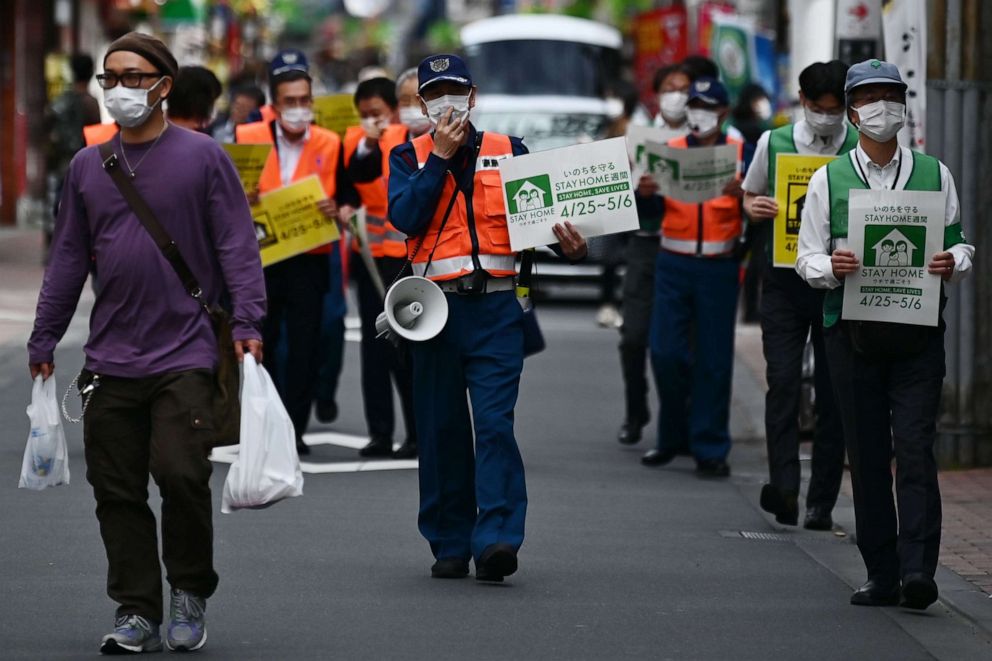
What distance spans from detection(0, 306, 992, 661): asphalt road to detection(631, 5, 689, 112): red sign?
17858 mm

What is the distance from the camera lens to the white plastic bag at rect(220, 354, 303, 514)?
6469 mm

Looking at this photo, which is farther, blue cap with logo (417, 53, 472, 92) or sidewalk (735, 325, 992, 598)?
sidewalk (735, 325, 992, 598)

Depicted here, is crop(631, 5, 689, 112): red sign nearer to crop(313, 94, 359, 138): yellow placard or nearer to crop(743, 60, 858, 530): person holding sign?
crop(313, 94, 359, 138): yellow placard

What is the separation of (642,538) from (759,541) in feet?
1.72

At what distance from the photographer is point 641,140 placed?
1167cm

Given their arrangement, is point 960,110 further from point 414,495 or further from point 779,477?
point 414,495

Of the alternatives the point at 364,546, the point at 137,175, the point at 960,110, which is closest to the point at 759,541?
the point at 364,546

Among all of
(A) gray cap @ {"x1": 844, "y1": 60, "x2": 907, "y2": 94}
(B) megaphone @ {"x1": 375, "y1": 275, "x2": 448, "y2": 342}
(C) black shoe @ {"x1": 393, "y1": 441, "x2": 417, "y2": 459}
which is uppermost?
(A) gray cap @ {"x1": 844, "y1": 60, "x2": 907, "y2": 94}

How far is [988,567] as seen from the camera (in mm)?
8648

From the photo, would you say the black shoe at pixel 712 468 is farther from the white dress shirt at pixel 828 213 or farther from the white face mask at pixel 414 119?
the white dress shirt at pixel 828 213

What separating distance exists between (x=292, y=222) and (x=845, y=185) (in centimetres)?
425

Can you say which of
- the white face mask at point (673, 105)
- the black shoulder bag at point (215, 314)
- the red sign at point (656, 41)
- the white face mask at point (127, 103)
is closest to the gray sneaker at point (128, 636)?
the black shoulder bag at point (215, 314)

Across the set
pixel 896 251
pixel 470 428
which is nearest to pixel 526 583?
pixel 470 428

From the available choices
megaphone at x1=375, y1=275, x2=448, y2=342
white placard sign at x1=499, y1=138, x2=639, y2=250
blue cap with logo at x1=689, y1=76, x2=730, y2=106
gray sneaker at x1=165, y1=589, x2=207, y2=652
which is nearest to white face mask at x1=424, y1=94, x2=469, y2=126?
white placard sign at x1=499, y1=138, x2=639, y2=250
